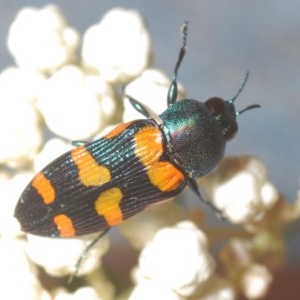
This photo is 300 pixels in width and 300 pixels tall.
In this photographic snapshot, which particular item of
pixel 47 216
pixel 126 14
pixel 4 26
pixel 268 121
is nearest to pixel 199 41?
pixel 268 121

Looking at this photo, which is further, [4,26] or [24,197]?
[4,26]

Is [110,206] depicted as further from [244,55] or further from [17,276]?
[244,55]

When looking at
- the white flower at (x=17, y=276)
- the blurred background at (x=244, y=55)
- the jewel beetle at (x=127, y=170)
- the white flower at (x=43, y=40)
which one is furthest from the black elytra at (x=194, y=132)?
the blurred background at (x=244, y=55)

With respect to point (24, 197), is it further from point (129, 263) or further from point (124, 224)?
point (129, 263)

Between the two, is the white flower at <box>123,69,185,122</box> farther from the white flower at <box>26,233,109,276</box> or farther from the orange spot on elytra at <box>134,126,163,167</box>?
the white flower at <box>26,233,109,276</box>

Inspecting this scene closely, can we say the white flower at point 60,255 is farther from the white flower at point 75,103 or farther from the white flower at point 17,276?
the white flower at point 75,103

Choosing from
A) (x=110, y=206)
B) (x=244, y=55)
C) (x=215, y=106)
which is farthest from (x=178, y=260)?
(x=244, y=55)

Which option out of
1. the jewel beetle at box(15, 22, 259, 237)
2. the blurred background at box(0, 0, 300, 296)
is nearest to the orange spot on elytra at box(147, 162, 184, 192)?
the jewel beetle at box(15, 22, 259, 237)
